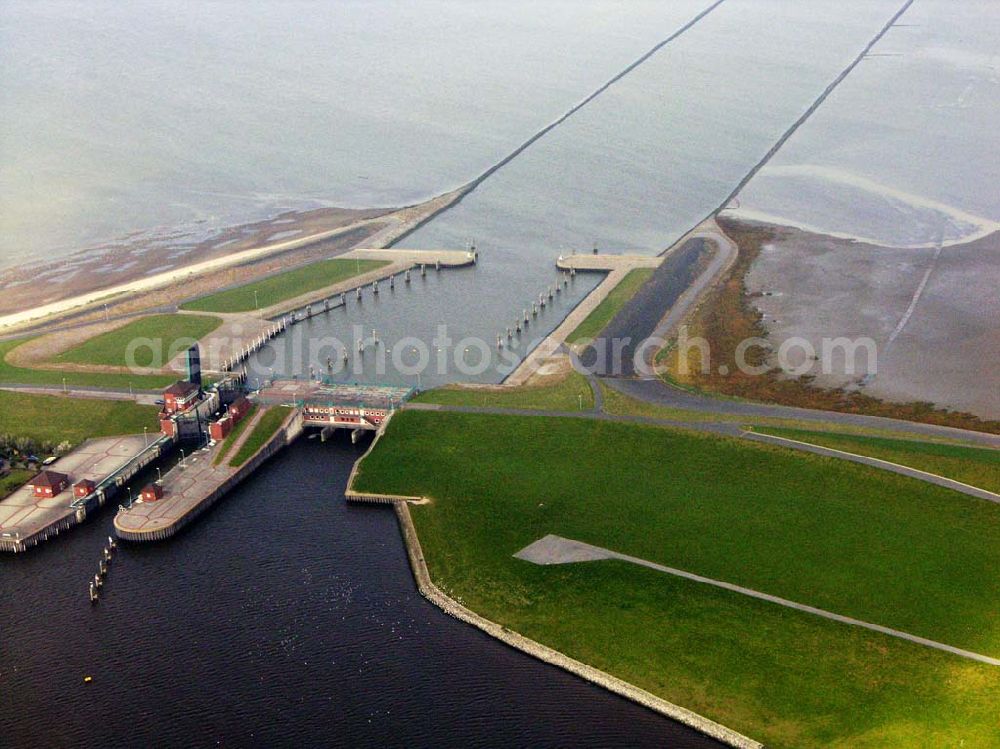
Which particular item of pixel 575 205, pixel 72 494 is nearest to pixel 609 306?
pixel 575 205

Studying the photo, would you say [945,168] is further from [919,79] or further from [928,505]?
[928,505]

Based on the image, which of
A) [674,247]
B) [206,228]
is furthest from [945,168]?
[206,228]

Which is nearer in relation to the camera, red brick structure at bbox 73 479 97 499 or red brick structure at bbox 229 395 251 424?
red brick structure at bbox 73 479 97 499

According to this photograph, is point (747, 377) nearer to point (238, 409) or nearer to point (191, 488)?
point (238, 409)

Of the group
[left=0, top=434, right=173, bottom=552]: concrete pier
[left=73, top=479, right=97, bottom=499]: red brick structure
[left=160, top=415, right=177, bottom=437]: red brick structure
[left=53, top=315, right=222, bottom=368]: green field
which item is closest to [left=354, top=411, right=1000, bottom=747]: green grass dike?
[left=160, top=415, right=177, bottom=437]: red brick structure

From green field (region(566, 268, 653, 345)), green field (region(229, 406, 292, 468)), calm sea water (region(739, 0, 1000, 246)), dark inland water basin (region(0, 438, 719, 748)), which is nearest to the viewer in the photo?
dark inland water basin (region(0, 438, 719, 748))

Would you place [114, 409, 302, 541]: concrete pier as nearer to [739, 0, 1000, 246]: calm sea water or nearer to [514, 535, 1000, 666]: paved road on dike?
[514, 535, 1000, 666]: paved road on dike
